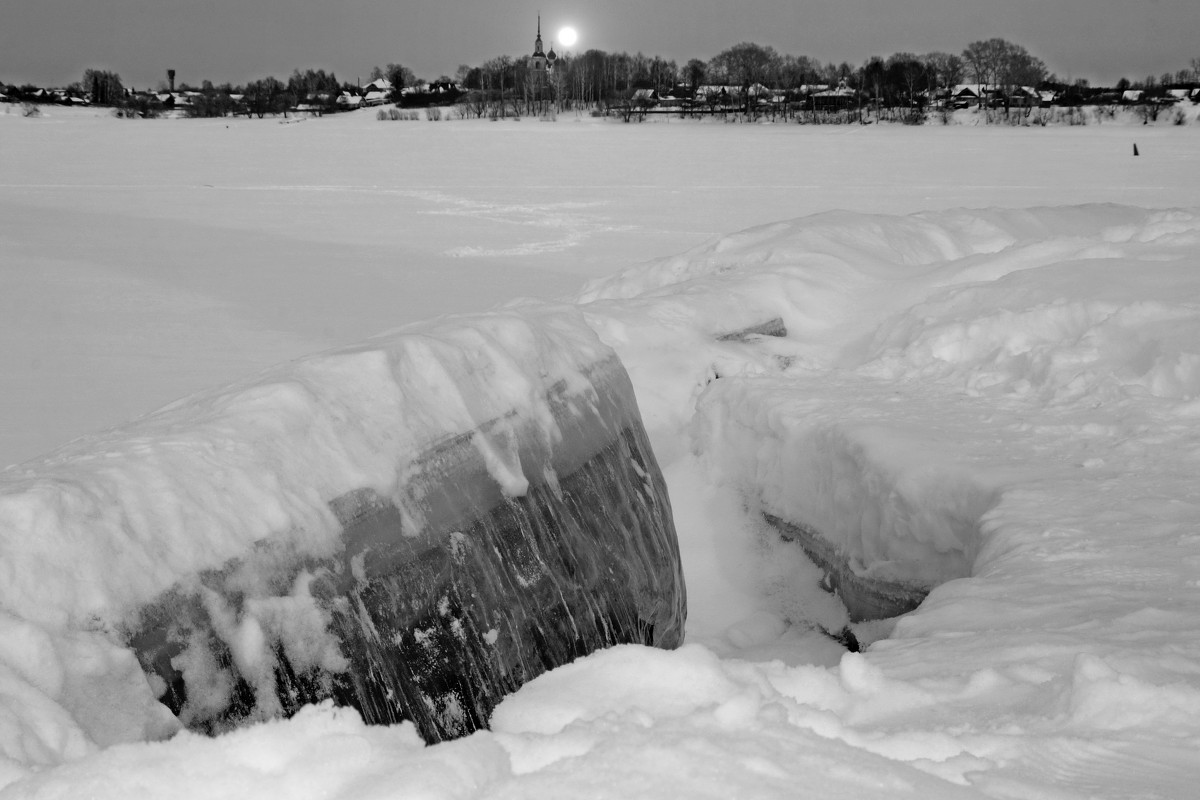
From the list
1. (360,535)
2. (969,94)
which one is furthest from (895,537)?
(969,94)

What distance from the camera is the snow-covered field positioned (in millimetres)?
1809

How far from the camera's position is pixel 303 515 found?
8.48ft

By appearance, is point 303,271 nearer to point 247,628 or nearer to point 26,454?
point 26,454

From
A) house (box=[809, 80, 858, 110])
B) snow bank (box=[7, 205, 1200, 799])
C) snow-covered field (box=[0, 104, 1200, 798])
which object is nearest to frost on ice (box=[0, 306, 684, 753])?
snow-covered field (box=[0, 104, 1200, 798])

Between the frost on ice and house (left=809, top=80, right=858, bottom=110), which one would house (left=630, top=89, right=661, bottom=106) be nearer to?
house (left=809, top=80, right=858, bottom=110)

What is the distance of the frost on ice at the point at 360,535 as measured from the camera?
2279 millimetres

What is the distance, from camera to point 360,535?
8.87 feet

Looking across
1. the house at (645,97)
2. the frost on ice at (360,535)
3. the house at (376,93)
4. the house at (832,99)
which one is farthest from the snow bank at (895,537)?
the house at (376,93)

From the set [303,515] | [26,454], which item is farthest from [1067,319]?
[26,454]

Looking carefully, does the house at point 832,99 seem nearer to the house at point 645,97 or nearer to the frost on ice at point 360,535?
the house at point 645,97

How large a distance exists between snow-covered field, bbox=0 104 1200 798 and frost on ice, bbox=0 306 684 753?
71 millimetres

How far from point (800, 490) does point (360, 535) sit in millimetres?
2616

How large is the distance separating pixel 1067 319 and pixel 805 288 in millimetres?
1658

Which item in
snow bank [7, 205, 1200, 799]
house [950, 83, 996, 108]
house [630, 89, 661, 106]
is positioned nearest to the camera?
snow bank [7, 205, 1200, 799]
